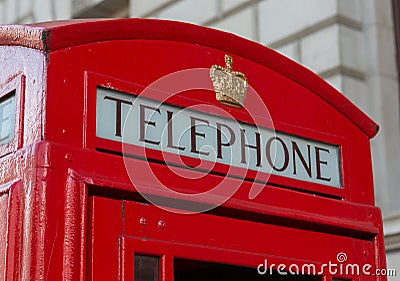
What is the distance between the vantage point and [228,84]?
2150 mm

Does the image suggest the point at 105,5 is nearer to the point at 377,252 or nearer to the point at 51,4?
the point at 51,4

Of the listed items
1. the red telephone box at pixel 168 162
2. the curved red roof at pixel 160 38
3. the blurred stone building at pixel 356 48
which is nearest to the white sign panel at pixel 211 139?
the red telephone box at pixel 168 162

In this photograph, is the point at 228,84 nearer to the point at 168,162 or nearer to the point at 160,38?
the point at 160,38

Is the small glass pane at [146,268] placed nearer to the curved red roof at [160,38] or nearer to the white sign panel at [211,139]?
the white sign panel at [211,139]

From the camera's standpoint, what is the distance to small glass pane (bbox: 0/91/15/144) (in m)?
1.86

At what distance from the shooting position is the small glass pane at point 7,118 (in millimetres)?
1861
